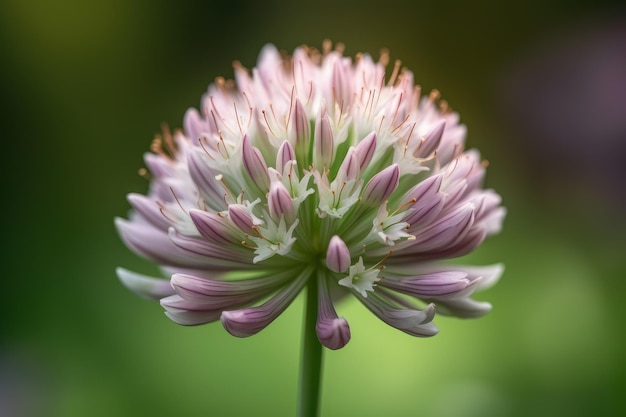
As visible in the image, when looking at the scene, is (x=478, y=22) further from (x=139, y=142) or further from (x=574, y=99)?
(x=139, y=142)

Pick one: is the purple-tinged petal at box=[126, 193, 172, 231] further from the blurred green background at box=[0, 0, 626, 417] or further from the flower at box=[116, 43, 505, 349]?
the blurred green background at box=[0, 0, 626, 417]

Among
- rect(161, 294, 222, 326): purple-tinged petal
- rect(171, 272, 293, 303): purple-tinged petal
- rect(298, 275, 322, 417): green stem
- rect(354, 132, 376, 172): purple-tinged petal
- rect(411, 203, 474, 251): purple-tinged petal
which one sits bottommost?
rect(298, 275, 322, 417): green stem

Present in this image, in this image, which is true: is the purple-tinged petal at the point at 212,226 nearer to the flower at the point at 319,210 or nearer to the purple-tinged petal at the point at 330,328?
the flower at the point at 319,210

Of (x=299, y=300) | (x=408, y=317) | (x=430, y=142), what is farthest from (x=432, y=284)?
(x=299, y=300)

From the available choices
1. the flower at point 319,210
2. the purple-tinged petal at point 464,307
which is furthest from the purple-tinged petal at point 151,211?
the purple-tinged petal at point 464,307

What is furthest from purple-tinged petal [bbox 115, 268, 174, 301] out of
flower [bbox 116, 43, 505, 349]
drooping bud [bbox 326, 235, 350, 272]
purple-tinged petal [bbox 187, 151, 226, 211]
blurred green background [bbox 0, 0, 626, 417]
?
blurred green background [bbox 0, 0, 626, 417]

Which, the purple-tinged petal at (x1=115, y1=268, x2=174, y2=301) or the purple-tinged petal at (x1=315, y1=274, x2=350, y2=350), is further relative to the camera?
the purple-tinged petal at (x1=115, y1=268, x2=174, y2=301)
